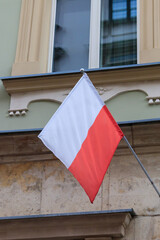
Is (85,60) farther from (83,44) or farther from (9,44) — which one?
(9,44)

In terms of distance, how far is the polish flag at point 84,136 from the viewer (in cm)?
639

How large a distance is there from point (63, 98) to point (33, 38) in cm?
111

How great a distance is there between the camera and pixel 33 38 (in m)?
8.52

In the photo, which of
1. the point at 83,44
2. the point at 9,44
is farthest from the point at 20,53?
the point at 83,44

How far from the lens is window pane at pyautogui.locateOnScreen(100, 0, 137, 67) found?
830 centimetres

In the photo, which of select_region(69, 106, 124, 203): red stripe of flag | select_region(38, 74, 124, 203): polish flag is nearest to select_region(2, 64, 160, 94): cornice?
select_region(38, 74, 124, 203): polish flag

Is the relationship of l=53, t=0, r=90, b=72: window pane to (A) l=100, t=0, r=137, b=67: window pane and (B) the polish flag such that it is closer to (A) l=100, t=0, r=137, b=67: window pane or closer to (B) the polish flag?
(A) l=100, t=0, r=137, b=67: window pane

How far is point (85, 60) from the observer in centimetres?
842

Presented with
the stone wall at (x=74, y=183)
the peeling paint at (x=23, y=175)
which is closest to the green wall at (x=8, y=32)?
the stone wall at (x=74, y=183)

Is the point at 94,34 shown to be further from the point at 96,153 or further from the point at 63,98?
the point at 96,153

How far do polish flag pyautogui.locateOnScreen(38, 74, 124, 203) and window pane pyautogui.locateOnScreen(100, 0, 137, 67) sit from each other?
1518 mm

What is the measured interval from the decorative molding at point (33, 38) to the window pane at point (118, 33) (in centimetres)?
76

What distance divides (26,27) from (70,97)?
→ 211 cm

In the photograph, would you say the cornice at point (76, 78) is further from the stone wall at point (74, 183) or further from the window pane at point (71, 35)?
the stone wall at point (74, 183)
